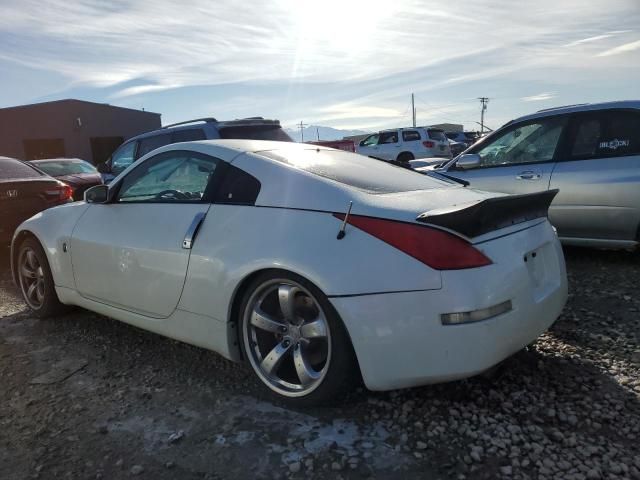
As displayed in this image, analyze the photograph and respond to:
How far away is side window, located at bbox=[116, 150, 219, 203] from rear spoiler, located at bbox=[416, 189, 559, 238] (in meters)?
1.45

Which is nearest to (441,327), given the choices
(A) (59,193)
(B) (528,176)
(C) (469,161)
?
(B) (528,176)

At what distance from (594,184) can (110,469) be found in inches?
183

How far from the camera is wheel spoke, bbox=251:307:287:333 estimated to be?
109 inches

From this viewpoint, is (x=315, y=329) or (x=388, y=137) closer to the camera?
(x=315, y=329)

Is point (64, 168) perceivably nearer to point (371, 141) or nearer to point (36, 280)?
point (36, 280)

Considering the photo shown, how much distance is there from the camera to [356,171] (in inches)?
126

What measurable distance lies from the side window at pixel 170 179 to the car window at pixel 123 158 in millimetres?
5169

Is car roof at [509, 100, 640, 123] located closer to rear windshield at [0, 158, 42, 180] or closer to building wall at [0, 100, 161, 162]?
rear windshield at [0, 158, 42, 180]

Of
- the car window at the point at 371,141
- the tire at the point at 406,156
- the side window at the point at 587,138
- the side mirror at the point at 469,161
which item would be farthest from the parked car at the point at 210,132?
the car window at the point at 371,141

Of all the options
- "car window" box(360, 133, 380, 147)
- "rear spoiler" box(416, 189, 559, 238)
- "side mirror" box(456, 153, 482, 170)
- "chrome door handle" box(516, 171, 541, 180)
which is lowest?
"chrome door handle" box(516, 171, 541, 180)

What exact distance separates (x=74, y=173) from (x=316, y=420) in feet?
36.1

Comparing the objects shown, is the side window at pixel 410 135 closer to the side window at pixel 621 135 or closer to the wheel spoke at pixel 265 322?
the side window at pixel 621 135

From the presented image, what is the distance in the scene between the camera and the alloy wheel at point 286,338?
8.77ft

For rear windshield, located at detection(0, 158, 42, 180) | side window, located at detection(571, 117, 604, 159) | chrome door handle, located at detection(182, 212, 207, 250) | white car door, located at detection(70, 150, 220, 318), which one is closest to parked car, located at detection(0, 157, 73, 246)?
rear windshield, located at detection(0, 158, 42, 180)
